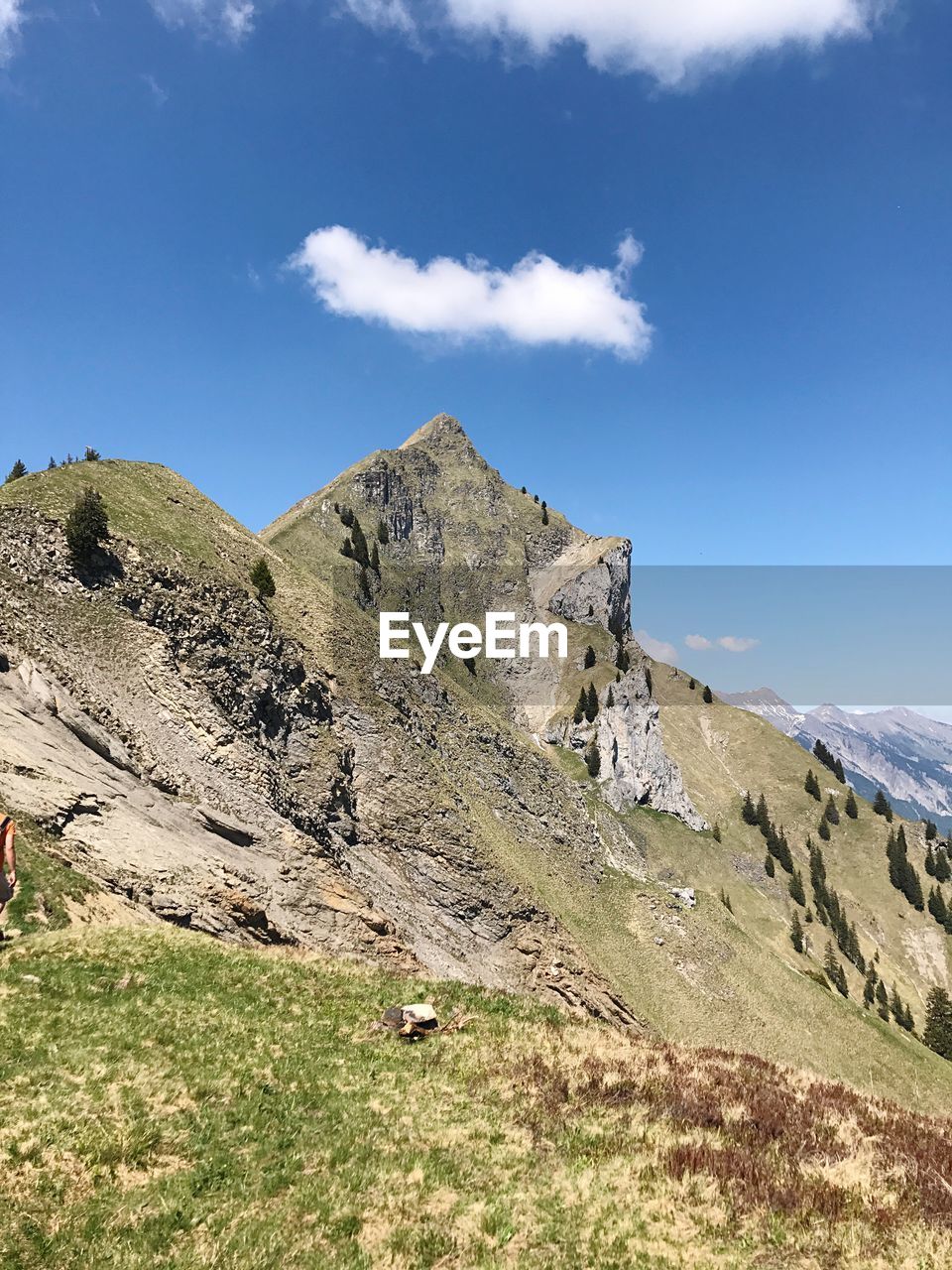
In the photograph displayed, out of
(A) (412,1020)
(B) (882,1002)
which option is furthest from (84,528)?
(B) (882,1002)

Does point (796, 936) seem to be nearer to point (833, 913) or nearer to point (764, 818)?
point (833, 913)

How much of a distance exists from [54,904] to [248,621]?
3185 centimetres

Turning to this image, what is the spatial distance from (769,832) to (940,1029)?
50668 mm

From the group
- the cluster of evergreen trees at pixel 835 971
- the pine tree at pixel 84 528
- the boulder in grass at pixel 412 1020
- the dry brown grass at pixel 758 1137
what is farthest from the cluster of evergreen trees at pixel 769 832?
the pine tree at pixel 84 528

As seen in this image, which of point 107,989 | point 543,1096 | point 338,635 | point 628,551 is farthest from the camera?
point 628,551

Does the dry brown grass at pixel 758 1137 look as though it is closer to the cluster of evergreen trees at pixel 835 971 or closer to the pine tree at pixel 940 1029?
the cluster of evergreen trees at pixel 835 971

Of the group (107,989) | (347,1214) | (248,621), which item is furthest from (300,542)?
(347,1214)

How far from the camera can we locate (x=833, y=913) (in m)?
134

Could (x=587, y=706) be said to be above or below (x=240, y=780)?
above

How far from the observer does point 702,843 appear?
400ft

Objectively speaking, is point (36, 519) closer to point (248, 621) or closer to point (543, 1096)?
point (248, 621)

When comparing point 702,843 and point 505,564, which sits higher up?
point 505,564

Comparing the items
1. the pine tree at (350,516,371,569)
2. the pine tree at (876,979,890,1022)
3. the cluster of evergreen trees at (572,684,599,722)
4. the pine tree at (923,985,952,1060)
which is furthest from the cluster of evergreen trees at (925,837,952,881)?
the pine tree at (350,516,371,569)

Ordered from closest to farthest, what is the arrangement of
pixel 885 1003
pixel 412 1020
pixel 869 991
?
pixel 412 1020 → pixel 885 1003 → pixel 869 991
